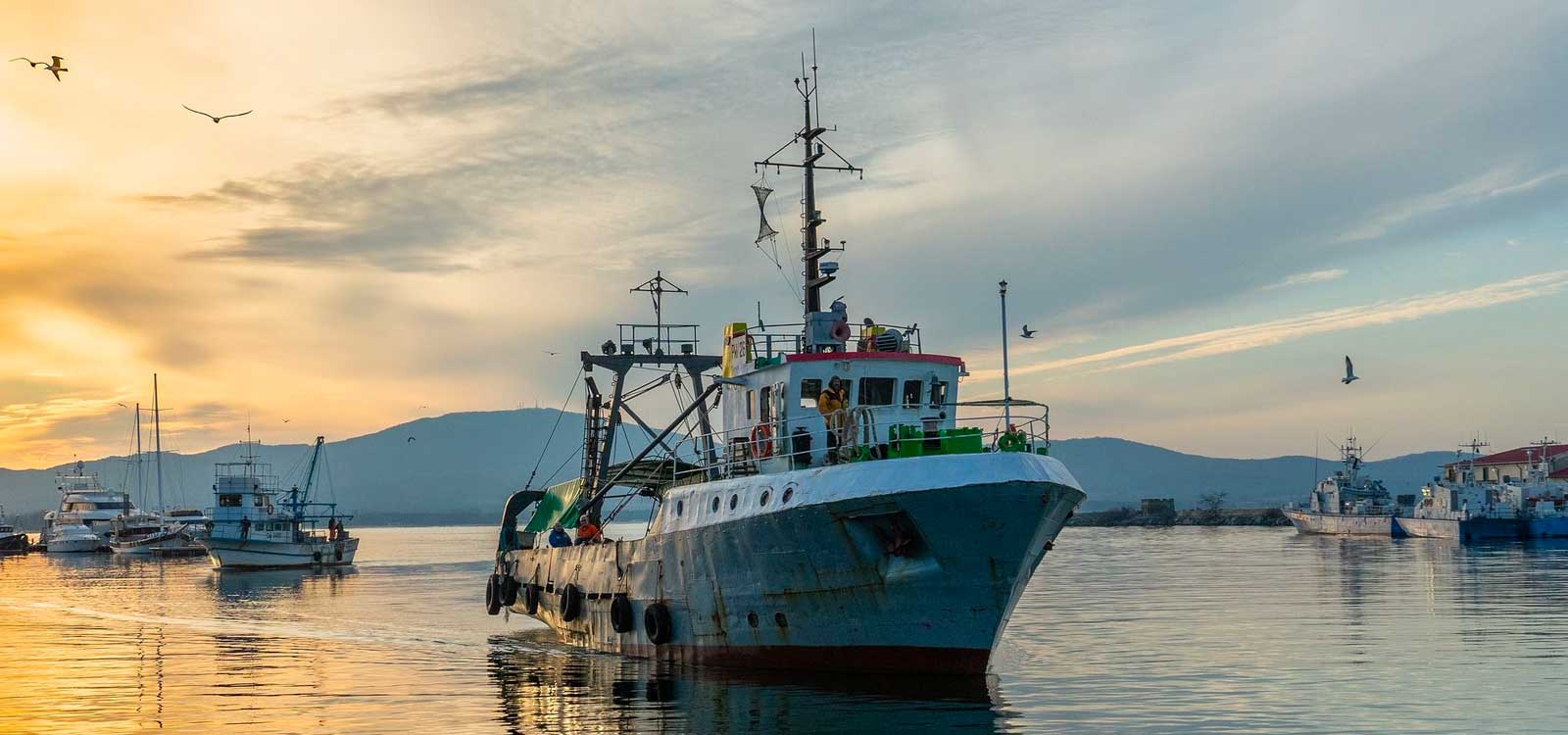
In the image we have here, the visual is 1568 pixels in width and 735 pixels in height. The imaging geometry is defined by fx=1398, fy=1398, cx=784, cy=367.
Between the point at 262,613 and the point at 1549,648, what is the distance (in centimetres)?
4475

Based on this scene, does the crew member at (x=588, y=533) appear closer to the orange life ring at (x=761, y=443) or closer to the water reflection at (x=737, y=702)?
the water reflection at (x=737, y=702)

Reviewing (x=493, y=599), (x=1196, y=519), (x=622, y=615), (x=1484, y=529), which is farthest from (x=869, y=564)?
(x=1196, y=519)

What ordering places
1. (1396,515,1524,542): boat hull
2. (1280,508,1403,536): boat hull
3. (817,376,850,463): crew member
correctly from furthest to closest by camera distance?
1. (1280,508,1403,536): boat hull
2. (1396,515,1524,542): boat hull
3. (817,376,850,463): crew member

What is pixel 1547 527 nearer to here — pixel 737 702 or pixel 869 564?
pixel 869 564

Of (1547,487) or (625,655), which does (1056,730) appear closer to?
(625,655)

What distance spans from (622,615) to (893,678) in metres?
8.81

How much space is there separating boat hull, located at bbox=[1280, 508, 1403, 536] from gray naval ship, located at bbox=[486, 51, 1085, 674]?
98.6 meters

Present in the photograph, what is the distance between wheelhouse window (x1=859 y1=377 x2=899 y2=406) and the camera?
29.8m

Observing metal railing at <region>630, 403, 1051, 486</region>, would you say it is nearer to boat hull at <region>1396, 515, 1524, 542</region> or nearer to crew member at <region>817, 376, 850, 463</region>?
crew member at <region>817, 376, 850, 463</region>

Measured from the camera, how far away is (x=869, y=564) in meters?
26.2

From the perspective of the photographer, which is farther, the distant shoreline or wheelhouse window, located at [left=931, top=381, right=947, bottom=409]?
the distant shoreline

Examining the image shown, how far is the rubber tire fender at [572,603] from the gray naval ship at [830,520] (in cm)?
24

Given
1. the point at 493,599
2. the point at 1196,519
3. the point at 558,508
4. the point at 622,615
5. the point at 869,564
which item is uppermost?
the point at 558,508

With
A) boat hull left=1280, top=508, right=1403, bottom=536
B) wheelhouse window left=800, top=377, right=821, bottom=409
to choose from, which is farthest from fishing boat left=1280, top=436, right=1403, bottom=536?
wheelhouse window left=800, top=377, right=821, bottom=409
